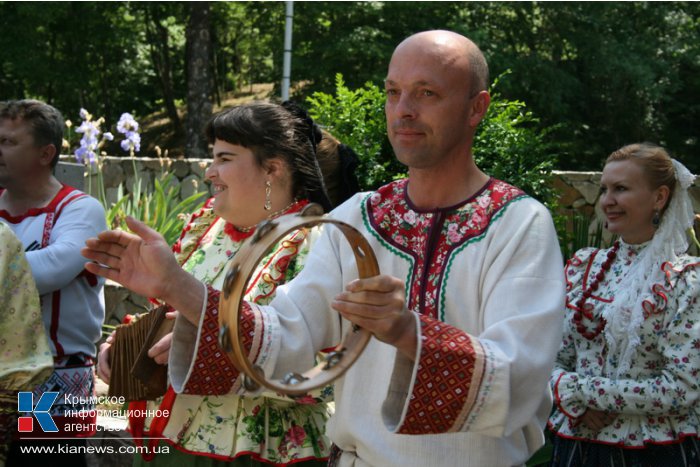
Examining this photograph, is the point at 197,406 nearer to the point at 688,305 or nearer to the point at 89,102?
the point at 688,305

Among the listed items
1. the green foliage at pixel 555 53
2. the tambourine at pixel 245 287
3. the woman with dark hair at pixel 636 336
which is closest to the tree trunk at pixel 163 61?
the green foliage at pixel 555 53

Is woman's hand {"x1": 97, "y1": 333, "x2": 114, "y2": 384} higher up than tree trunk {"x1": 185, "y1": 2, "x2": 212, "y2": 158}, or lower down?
higher up

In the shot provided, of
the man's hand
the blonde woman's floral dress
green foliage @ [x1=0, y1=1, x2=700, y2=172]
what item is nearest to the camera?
the man's hand

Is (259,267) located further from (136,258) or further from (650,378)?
(650,378)

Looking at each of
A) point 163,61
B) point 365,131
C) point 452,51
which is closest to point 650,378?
point 452,51

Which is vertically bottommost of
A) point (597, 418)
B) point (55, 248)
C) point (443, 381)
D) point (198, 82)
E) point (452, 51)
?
point (198, 82)

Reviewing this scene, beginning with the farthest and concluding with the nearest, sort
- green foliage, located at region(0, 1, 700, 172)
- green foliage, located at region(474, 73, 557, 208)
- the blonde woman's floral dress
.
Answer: green foliage, located at region(0, 1, 700, 172) < green foliage, located at region(474, 73, 557, 208) < the blonde woman's floral dress

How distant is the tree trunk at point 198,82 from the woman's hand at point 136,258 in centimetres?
1812

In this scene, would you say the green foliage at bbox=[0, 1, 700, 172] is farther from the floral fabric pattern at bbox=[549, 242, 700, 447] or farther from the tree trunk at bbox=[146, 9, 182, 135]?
the floral fabric pattern at bbox=[549, 242, 700, 447]

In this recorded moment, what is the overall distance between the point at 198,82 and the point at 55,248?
54.4ft

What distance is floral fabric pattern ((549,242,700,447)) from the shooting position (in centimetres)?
295

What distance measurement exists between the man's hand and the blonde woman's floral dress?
1.09 meters

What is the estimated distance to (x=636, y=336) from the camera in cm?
304

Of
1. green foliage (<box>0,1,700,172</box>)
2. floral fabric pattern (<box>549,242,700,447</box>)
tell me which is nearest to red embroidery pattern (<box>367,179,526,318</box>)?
floral fabric pattern (<box>549,242,700,447</box>)
